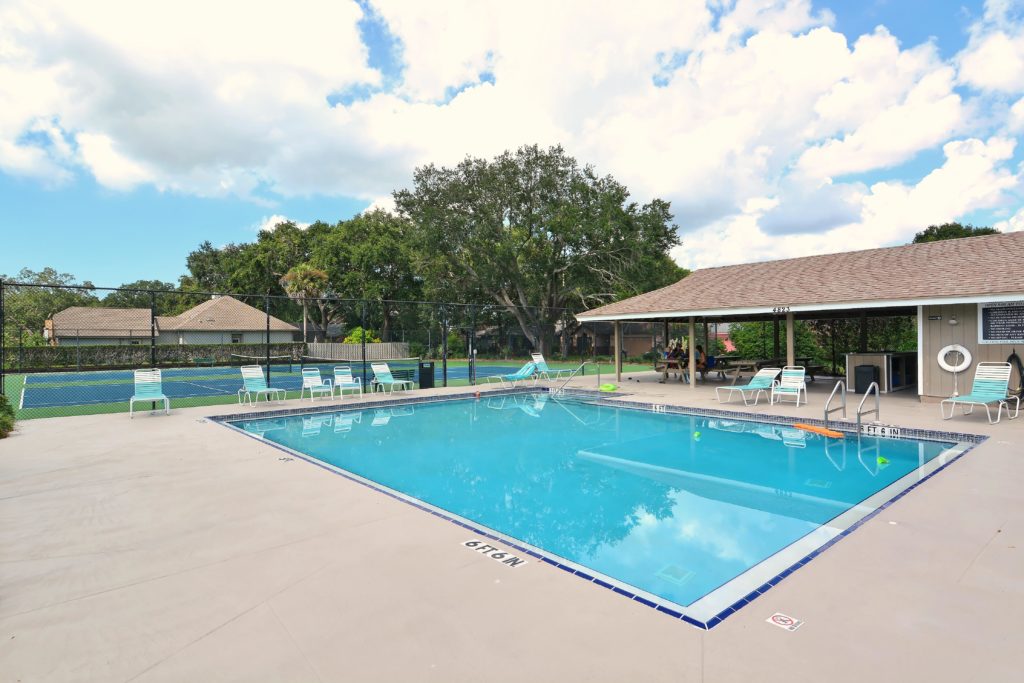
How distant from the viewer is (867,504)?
546 centimetres

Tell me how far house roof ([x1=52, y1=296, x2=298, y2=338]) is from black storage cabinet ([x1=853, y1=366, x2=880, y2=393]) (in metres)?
35.4

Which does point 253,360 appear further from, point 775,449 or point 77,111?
point 775,449

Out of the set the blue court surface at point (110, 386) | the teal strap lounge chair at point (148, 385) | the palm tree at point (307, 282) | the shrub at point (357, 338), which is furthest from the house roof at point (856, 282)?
the palm tree at point (307, 282)

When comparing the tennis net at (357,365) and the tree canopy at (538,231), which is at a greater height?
the tree canopy at (538,231)

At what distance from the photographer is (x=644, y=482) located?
268 inches

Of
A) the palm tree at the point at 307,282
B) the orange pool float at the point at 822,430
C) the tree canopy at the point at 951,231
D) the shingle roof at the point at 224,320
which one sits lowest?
the orange pool float at the point at 822,430

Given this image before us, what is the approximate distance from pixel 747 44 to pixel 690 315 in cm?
682

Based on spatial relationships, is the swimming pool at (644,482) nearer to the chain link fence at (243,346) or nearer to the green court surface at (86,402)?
the green court surface at (86,402)

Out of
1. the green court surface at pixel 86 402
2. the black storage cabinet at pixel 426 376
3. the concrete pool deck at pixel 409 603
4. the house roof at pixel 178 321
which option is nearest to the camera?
the concrete pool deck at pixel 409 603

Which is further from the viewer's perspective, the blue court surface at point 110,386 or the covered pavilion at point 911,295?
the blue court surface at point 110,386

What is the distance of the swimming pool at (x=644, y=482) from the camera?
4.20m

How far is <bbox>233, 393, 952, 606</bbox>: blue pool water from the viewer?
459cm

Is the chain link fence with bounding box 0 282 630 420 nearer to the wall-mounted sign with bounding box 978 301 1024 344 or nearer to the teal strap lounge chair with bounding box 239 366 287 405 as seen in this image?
the teal strap lounge chair with bounding box 239 366 287 405

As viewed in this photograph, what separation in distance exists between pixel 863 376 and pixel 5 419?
18.3 m
